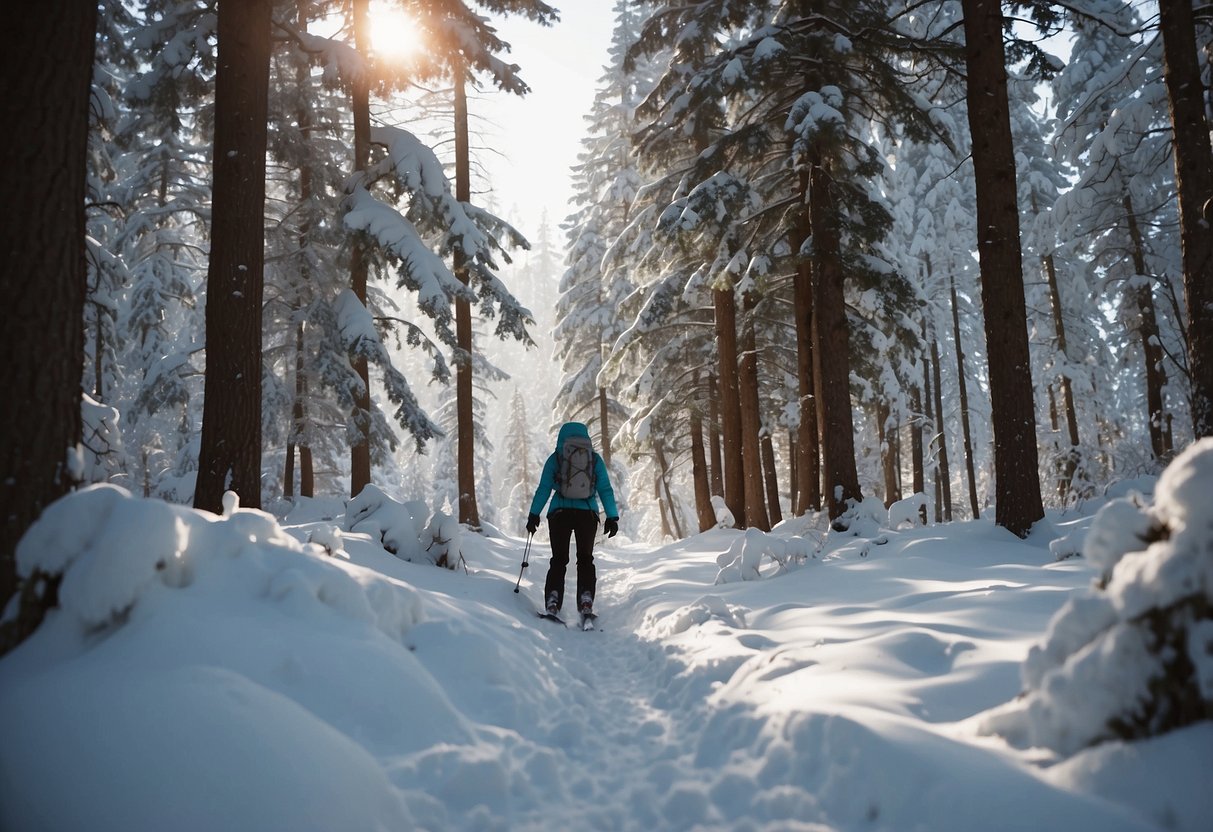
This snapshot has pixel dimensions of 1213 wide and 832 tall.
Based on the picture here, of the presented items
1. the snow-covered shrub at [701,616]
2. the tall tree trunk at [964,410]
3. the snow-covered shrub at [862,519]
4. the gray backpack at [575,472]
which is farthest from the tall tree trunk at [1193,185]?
the tall tree trunk at [964,410]

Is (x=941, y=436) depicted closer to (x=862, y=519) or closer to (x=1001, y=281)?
(x=862, y=519)

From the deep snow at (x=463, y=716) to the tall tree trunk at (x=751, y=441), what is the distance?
28.0ft

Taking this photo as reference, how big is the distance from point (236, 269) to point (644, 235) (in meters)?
10.8

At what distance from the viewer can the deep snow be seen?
1.89m

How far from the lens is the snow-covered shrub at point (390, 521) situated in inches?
287

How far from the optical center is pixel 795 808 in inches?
97.0

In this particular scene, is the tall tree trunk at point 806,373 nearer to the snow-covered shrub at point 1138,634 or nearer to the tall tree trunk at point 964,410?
the snow-covered shrub at point 1138,634

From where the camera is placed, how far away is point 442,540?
7.72m

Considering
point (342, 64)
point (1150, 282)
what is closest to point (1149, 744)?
point (342, 64)

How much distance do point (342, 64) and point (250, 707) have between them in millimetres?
11327

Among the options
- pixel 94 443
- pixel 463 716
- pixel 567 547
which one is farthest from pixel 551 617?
pixel 94 443

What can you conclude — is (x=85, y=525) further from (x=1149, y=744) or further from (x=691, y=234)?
(x=691, y=234)

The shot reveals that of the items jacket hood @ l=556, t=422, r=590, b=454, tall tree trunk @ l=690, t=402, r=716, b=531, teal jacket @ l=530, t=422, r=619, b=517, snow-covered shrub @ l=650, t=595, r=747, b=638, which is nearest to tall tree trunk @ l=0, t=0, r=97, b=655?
teal jacket @ l=530, t=422, r=619, b=517

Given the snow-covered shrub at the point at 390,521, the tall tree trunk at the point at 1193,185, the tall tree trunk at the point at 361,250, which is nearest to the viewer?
the tall tree trunk at the point at 1193,185
